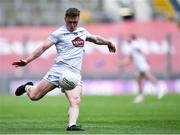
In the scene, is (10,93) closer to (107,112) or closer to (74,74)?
(107,112)

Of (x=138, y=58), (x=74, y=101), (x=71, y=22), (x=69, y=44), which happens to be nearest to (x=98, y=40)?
(x=69, y=44)

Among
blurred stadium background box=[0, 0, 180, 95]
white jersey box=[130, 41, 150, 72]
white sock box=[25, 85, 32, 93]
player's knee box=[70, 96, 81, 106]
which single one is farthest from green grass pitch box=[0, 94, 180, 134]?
blurred stadium background box=[0, 0, 180, 95]

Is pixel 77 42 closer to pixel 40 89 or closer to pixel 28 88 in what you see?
pixel 40 89

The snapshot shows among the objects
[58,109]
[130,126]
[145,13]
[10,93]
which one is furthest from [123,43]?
[130,126]

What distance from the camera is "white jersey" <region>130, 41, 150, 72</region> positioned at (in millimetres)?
29812

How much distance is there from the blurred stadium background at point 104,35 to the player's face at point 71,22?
22.4m

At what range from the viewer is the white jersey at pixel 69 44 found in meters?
15.0

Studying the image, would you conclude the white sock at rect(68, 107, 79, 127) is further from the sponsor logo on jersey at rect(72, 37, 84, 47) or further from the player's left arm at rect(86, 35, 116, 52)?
the player's left arm at rect(86, 35, 116, 52)

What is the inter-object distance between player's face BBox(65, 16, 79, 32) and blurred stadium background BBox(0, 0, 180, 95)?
2242cm

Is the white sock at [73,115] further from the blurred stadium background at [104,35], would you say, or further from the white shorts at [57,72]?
the blurred stadium background at [104,35]

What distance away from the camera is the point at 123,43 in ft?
127

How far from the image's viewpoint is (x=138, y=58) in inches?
1187

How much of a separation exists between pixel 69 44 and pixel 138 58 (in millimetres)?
15232

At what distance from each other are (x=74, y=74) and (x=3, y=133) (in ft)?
6.43
